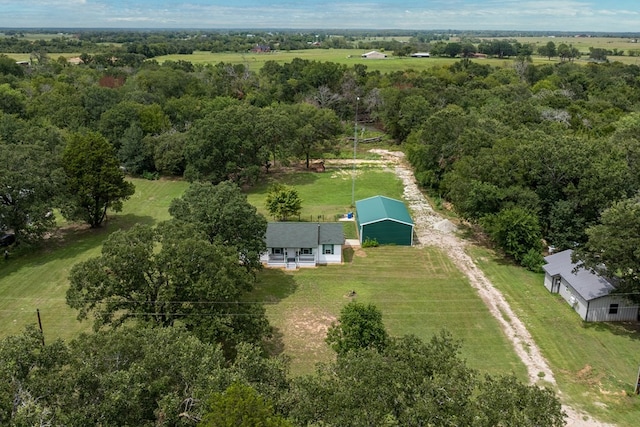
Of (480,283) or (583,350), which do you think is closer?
(583,350)

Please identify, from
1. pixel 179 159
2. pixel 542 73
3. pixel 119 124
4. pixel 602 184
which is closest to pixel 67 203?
pixel 179 159

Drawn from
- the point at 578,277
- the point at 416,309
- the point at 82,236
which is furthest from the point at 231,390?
the point at 82,236

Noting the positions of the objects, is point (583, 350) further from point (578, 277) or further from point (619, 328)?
point (578, 277)

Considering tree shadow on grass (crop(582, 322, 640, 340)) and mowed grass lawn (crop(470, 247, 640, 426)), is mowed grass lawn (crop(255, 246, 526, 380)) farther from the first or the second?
tree shadow on grass (crop(582, 322, 640, 340))

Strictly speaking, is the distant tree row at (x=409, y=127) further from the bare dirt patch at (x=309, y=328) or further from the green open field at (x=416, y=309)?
the bare dirt patch at (x=309, y=328)

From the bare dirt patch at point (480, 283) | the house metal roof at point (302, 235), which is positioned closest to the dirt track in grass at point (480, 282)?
the bare dirt patch at point (480, 283)

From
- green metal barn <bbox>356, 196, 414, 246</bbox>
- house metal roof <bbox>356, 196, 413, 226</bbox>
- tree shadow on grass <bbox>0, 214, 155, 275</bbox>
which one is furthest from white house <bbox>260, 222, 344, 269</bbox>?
tree shadow on grass <bbox>0, 214, 155, 275</bbox>
